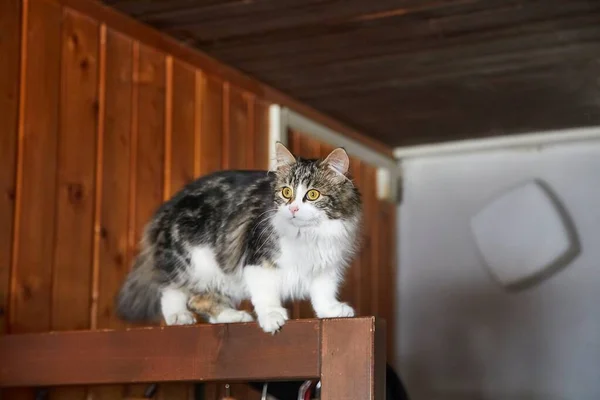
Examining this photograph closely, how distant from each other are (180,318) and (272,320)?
1.27 ft

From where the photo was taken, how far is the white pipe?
2.98 m

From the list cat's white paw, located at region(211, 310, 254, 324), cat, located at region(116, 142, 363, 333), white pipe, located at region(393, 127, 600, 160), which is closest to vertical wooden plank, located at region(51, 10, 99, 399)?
cat, located at region(116, 142, 363, 333)

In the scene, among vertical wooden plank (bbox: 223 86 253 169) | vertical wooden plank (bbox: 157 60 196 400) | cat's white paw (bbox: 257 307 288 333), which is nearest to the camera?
cat's white paw (bbox: 257 307 288 333)

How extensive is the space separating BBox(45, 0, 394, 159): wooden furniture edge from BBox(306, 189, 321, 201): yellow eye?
73 centimetres

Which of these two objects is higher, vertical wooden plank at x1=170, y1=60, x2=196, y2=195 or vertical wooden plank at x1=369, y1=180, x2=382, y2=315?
vertical wooden plank at x1=170, y1=60, x2=196, y2=195

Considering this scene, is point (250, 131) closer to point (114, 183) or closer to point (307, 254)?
point (114, 183)

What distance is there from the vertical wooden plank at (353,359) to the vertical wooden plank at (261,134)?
1.31 metres

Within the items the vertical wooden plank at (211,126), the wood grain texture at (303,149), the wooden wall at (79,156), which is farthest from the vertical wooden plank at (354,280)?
the wooden wall at (79,156)

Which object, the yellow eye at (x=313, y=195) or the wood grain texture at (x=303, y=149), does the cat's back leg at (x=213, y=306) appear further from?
the wood grain texture at (x=303, y=149)

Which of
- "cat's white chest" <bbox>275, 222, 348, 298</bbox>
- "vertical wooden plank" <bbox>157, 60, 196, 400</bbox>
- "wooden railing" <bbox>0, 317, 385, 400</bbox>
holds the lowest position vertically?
"wooden railing" <bbox>0, 317, 385, 400</bbox>

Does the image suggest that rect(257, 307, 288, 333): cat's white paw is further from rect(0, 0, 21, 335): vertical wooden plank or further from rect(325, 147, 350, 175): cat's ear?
rect(0, 0, 21, 335): vertical wooden plank

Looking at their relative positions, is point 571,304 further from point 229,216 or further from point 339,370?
point 339,370

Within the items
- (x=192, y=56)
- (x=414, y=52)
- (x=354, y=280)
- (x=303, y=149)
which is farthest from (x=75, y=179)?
(x=354, y=280)

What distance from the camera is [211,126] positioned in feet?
7.56
